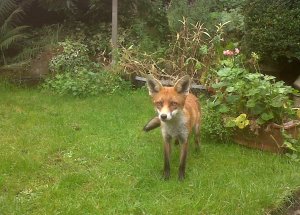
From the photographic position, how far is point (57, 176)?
452cm

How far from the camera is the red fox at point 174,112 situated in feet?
13.7

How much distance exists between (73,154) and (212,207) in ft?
6.59

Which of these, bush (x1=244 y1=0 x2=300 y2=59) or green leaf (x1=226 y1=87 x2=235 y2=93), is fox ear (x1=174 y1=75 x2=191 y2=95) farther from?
bush (x1=244 y1=0 x2=300 y2=59)

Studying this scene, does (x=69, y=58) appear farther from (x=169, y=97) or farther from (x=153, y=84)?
(x=169, y=97)

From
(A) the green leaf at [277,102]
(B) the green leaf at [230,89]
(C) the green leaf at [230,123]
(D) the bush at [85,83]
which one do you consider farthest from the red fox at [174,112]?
(D) the bush at [85,83]

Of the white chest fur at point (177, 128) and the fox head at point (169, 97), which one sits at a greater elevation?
the fox head at point (169, 97)

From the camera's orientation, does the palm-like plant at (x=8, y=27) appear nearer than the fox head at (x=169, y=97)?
No

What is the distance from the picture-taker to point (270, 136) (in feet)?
16.9

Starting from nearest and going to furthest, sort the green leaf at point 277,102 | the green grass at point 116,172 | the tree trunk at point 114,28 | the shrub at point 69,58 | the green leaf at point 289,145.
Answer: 1. the green grass at point 116,172
2. the green leaf at point 289,145
3. the green leaf at point 277,102
4. the tree trunk at point 114,28
5. the shrub at point 69,58

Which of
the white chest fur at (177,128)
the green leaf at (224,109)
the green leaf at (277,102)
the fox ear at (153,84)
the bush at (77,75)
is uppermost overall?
the fox ear at (153,84)

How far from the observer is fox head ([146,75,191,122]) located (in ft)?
13.5

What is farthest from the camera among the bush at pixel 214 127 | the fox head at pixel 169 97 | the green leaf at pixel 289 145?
the bush at pixel 214 127

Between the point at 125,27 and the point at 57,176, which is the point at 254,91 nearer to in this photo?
the point at 57,176

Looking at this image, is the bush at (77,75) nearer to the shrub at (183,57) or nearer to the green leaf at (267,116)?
the shrub at (183,57)
